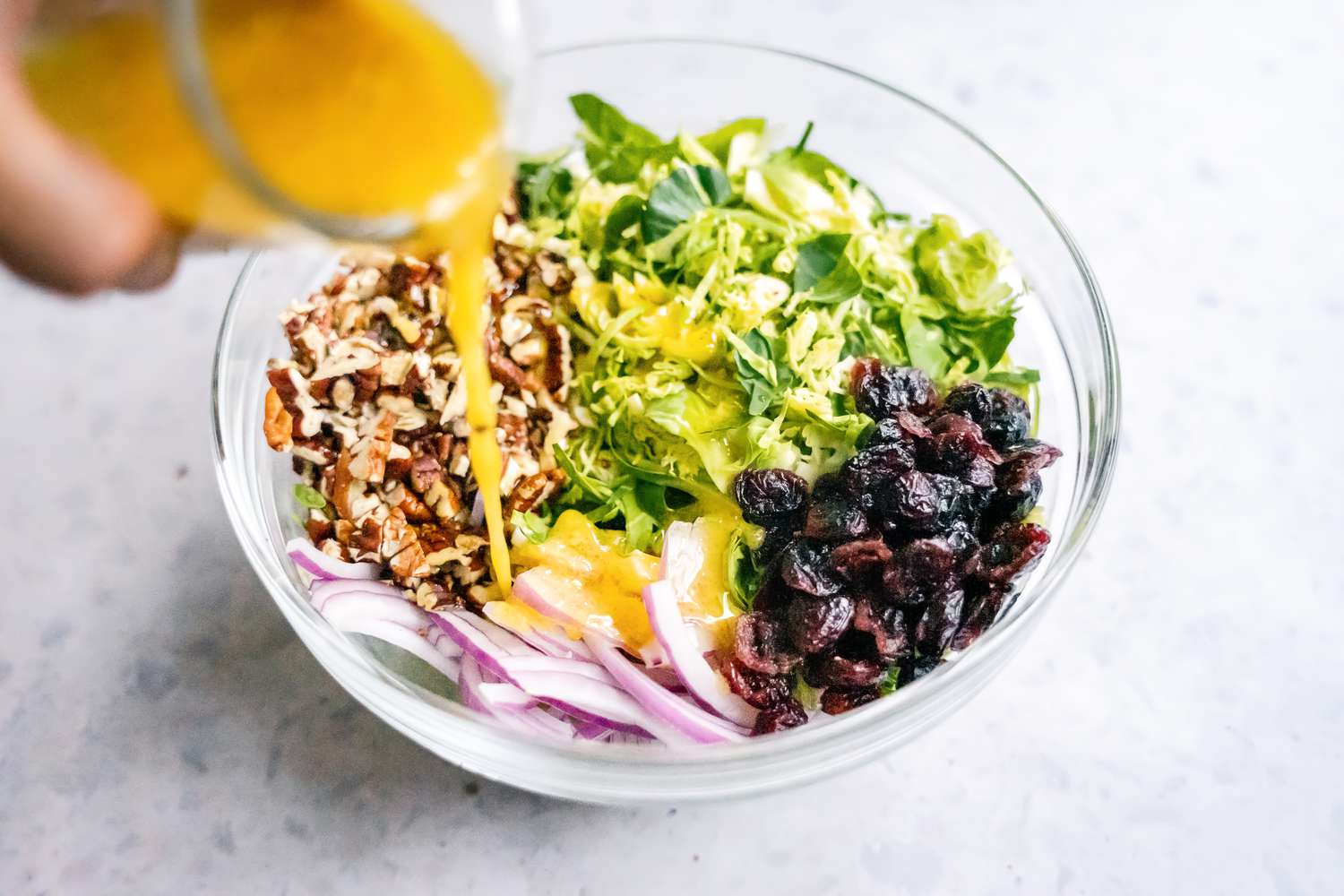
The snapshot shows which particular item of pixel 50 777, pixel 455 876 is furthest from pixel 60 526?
pixel 455 876

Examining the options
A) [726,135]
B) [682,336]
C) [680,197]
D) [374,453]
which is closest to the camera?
[374,453]

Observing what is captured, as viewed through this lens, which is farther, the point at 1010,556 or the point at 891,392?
the point at 891,392

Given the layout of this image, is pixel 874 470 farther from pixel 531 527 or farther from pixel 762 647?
pixel 531 527

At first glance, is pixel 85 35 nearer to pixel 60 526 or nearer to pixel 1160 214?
pixel 60 526

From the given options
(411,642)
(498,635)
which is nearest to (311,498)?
(411,642)

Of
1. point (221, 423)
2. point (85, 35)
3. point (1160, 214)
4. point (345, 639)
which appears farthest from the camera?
point (1160, 214)

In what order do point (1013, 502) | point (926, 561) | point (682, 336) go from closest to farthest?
point (926, 561)
point (1013, 502)
point (682, 336)

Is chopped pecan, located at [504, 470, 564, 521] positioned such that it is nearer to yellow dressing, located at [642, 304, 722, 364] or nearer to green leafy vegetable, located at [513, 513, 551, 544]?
green leafy vegetable, located at [513, 513, 551, 544]

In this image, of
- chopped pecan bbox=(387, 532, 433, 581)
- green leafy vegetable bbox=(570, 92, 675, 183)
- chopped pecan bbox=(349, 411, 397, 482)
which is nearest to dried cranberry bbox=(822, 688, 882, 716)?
chopped pecan bbox=(387, 532, 433, 581)
